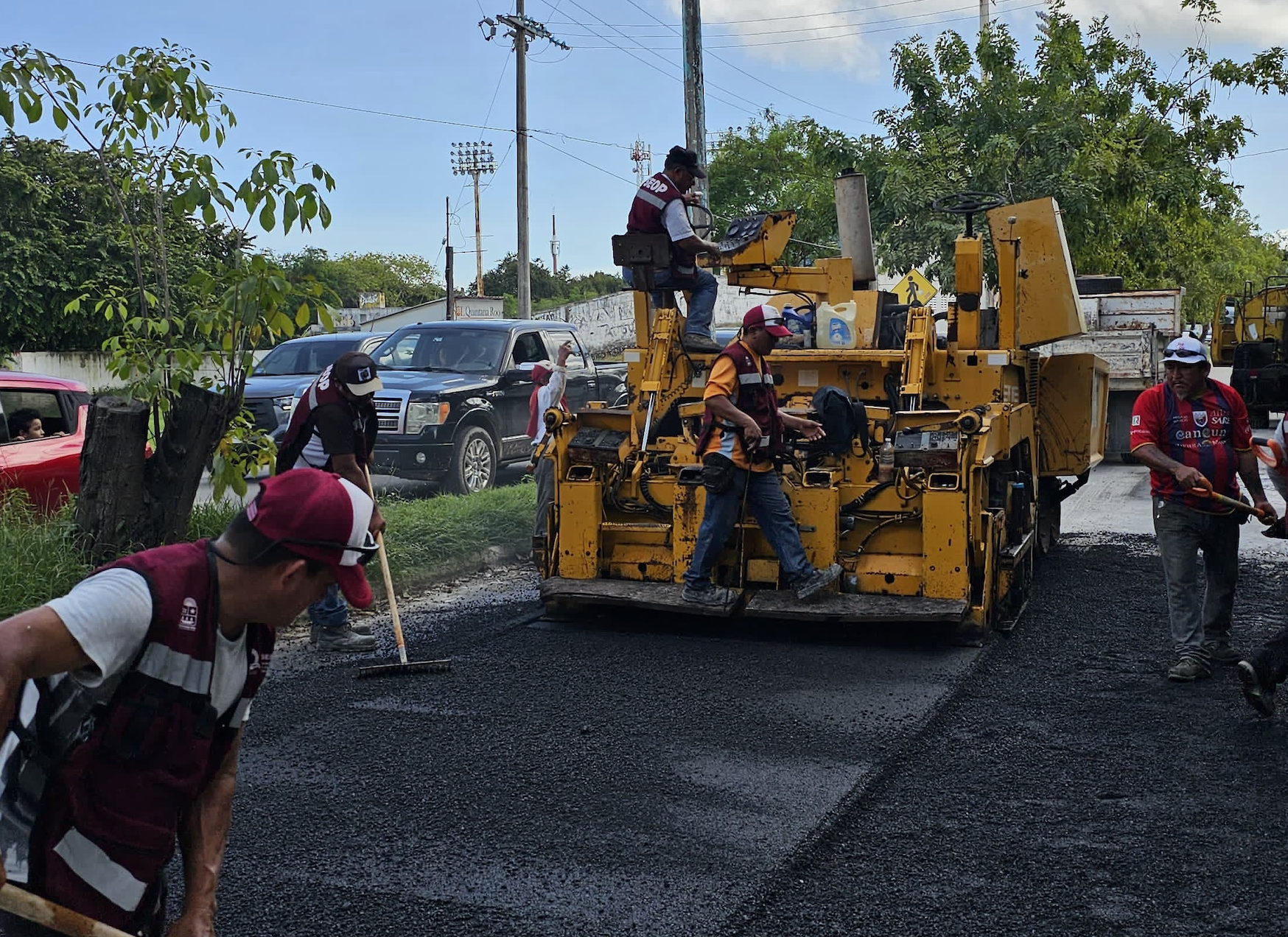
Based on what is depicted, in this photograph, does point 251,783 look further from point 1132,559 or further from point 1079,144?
point 1079,144

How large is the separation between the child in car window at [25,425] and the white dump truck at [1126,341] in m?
12.3

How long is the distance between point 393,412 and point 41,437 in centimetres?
442

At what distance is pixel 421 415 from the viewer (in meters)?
13.6

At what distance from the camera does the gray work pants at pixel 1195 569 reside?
6.92m

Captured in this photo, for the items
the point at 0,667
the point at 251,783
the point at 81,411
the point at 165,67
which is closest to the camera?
the point at 0,667

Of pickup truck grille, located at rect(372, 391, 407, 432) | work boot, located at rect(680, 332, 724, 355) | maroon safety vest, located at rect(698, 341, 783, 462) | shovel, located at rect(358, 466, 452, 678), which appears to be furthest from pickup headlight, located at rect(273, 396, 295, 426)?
maroon safety vest, located at rect(698, 341, 783, 462)

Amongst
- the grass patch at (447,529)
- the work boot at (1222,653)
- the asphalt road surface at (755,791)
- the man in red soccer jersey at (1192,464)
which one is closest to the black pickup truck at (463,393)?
the grass patch at (447,529)

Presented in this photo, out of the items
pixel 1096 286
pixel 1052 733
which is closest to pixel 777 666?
pixel 1052 733

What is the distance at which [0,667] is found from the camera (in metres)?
2.04

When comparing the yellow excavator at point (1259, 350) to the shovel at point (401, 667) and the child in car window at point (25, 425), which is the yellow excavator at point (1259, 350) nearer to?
the shovel at point (401, 667)

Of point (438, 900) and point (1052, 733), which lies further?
point (1052, 733)

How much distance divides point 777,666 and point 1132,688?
5.88 feet

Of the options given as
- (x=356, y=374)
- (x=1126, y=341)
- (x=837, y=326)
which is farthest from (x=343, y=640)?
(x=1126, y=341)

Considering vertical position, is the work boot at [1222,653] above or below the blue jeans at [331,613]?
below
